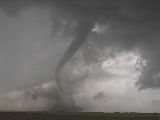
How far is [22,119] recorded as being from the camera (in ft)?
382

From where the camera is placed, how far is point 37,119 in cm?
12100

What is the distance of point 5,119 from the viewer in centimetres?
11275

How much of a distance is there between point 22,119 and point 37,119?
287 inches

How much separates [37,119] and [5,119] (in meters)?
14.4

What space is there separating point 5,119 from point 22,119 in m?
7.14

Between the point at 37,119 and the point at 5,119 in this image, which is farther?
the point at 37,119
